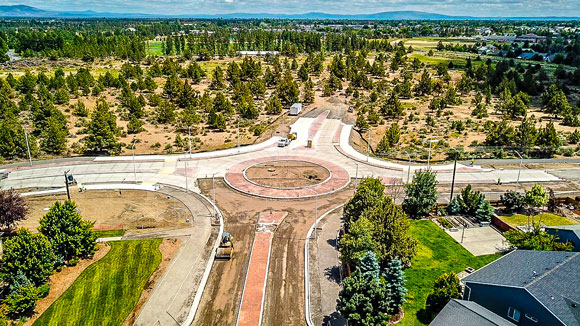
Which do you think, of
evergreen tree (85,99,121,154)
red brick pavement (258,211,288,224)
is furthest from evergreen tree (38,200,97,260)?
evergreen tree (85,99,121,154)

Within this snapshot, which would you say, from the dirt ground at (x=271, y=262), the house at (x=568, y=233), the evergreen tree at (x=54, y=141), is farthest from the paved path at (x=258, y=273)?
the evergreen tree at (x=54, y=141)

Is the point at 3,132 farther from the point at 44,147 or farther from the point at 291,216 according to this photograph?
the point at 291,216

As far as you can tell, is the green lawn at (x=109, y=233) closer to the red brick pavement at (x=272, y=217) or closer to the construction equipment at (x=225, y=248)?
the construction equipment at (x=225, y=248)

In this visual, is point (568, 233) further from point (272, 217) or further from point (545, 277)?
point (272, 217)

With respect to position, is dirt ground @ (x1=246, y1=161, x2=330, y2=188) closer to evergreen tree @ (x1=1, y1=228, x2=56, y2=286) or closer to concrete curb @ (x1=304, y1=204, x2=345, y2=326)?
concrete curb @ (x1=304, y1=204, x2=345, y2=326)

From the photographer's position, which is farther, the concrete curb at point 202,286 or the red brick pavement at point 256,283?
the red brick pavement at point 256,283

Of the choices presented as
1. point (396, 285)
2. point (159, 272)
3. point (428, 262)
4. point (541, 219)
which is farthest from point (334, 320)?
point (541, 219)

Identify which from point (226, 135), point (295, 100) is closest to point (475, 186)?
point (226, 135)
